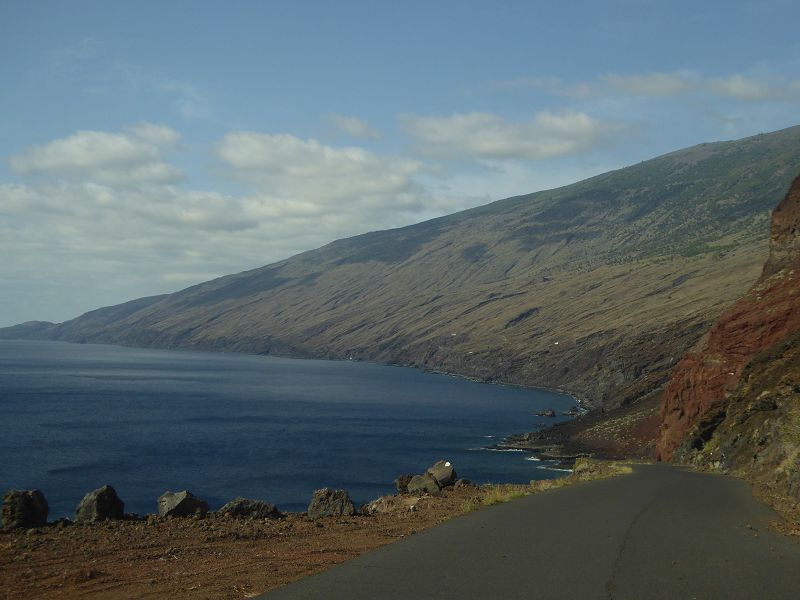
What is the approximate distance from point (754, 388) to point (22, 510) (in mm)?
33858

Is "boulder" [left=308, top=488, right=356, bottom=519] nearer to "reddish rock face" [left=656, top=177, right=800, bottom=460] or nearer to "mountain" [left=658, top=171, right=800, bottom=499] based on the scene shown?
"mountain" [left=658, top=171, right=800, bottom=499]

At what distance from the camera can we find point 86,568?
11508mm

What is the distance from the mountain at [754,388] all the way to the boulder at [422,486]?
9.84 meters

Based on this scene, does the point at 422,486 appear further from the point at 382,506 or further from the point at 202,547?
the point at 202,547

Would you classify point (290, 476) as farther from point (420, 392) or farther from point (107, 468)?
point (420, 392)

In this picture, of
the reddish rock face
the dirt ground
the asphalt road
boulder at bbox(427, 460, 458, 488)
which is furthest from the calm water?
the asphalt road

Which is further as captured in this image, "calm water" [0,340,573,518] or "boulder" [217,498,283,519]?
"calm water" [0,340,573,518]

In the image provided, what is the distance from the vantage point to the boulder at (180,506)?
1738cm

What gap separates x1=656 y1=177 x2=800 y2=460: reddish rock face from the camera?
45.9 meters

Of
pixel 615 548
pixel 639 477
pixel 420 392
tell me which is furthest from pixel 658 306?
pixel 615 548

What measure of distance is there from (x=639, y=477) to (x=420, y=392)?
139516mm

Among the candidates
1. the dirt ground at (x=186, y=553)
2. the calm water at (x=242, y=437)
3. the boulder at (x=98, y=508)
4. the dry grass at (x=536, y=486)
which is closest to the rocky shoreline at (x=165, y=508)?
the boulder at (x=98, y=508)

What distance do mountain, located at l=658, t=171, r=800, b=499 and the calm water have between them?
21825mm

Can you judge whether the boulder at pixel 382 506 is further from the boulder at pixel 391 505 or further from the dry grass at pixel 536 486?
the dry grass at pixel 536 486
